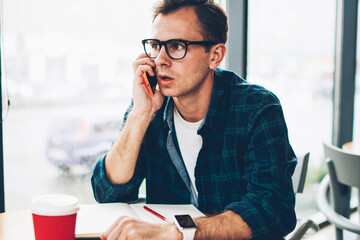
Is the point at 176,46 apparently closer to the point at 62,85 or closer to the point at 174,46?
the point at 174,46

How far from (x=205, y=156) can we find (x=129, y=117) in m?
0.36

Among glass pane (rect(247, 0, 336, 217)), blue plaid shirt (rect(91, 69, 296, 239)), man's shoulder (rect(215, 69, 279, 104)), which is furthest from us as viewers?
glass pane (rect(247, 0, 336, 217))

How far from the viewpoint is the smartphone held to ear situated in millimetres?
1559

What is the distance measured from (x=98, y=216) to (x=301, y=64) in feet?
8.94

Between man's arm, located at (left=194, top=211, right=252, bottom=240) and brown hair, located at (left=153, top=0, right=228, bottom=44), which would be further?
brown hair, located at (left=153, top=0, right=228, bottom=44)

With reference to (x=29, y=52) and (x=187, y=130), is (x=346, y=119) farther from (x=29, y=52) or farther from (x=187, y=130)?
(x=29, y=52)

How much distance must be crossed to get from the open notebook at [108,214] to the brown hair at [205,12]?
756 millimetres

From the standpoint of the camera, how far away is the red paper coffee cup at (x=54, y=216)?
2.79 ft

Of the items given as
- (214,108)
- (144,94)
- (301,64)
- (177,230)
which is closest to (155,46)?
(144,94)

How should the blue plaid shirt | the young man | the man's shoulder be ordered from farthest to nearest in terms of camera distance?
the man's shoulder, the young man, the blue plaid shirt

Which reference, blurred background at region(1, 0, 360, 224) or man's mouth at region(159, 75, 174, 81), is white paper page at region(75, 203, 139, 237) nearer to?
man's mouth at region(159, 75, 174, 81)

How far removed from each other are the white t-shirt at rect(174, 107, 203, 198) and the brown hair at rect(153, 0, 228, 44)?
Answer: 380 millimetres

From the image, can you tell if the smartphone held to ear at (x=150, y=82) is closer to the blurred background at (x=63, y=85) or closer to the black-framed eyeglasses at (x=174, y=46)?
the black-framed eyeglasses at (x=174, y=46)

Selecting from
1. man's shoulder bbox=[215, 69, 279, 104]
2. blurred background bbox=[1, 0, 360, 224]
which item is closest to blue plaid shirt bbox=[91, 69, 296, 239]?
man's shoulder bbox=[215, 69, 279, 104]
